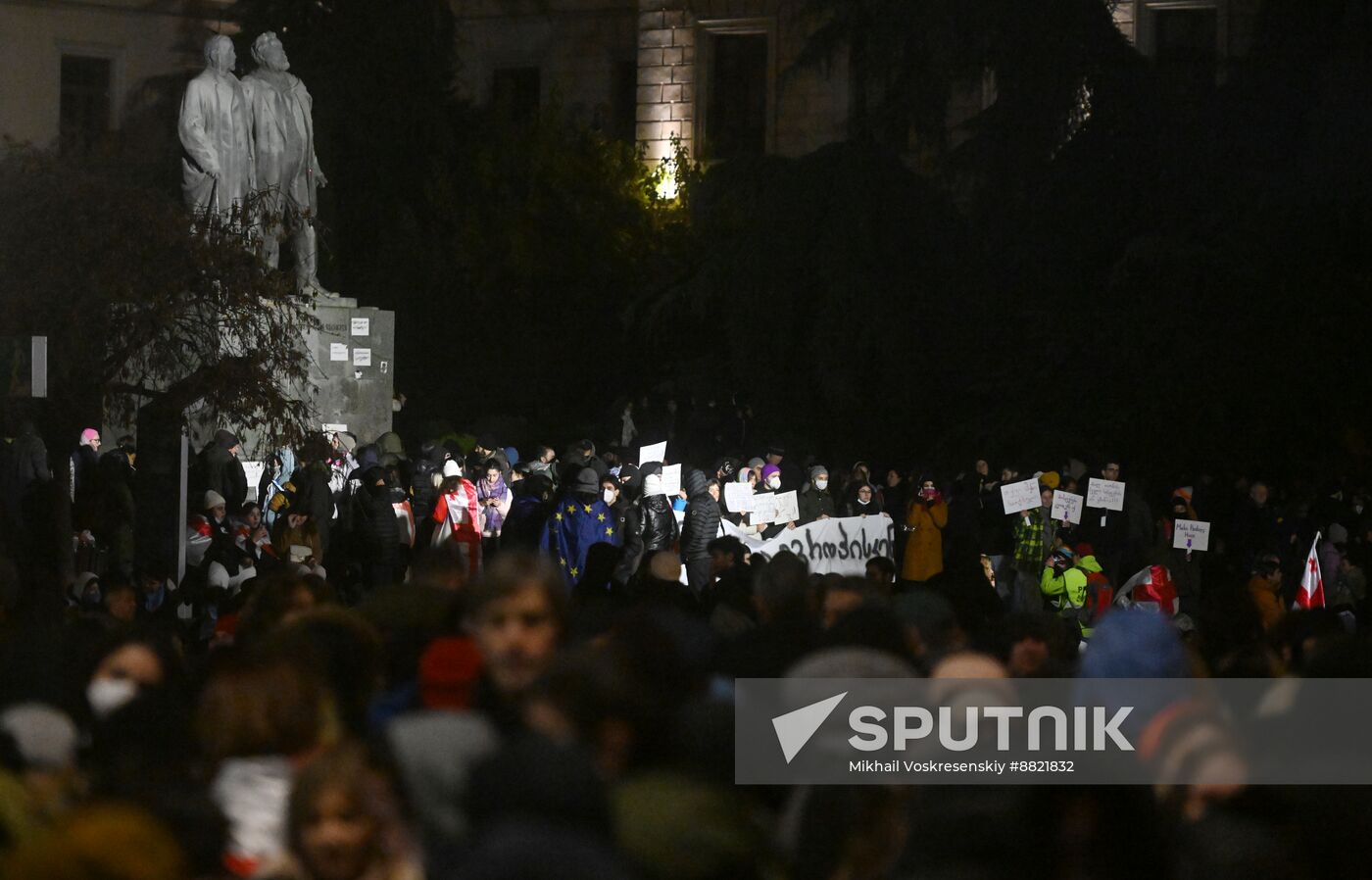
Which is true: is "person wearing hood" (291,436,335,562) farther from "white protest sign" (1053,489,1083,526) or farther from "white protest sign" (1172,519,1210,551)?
"white protest sign" (1172,519,1210,551)

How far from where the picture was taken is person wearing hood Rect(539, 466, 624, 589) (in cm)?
1664

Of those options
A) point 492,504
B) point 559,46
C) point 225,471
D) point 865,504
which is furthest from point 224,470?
point 559,46

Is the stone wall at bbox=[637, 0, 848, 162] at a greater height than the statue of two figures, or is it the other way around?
the stone wall at bbox=[637, 0, 848, 162]

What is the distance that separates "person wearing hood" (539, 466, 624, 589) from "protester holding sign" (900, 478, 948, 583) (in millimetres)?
2854

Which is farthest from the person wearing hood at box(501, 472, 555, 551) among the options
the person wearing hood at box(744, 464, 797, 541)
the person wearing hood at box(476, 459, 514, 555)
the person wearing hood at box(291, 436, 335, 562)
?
the person wearing hood at box(744, 464, 797, 541)

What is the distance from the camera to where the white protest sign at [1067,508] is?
58.8 feet

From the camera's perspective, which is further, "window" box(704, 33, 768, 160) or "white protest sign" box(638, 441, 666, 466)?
"window" box(704, 33, 768, 160)

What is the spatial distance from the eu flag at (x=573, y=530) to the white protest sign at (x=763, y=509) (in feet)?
4.84

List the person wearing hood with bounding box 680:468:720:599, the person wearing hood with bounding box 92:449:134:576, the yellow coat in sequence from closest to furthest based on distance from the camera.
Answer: the person wearing hood with bounding box 92:449:134:576 < the person wearing hood with bounding box 680:468:720:599 < the yellow coat

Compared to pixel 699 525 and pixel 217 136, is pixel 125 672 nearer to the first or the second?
pixel 699 525

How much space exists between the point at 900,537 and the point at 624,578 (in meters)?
4.11

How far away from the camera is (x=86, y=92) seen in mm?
44844

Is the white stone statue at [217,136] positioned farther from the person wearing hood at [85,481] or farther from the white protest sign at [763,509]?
the white protest sign at [763,509]

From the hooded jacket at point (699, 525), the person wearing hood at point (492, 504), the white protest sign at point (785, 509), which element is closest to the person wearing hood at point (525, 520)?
the person wearing hood at point (492, 504)
